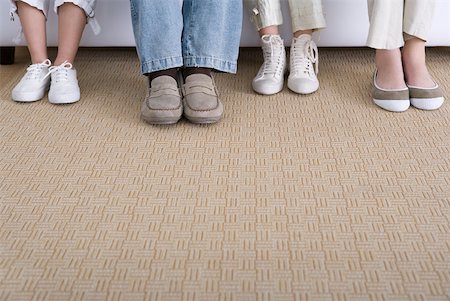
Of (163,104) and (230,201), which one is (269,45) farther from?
(230,201)

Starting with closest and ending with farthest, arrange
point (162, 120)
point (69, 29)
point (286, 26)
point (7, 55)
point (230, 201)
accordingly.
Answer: point (230, 201) → point (162, 120) → point (69, 29) → point (286, 26) → point (7, 55)

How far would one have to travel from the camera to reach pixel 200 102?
1515mm

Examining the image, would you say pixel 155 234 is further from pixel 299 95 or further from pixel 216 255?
pixel 299 95

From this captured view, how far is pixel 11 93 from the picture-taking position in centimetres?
172

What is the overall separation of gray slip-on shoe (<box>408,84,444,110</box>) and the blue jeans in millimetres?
449

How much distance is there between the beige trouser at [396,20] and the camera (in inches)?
61.8

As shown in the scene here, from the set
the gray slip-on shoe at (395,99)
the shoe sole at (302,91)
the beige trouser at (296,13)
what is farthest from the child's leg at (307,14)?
the gray slip-on shoe at (395,99)

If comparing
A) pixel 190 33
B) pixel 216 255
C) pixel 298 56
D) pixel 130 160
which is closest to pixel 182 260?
pixel 216 255

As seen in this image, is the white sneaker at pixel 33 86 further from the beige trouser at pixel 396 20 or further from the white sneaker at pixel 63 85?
the beige trouser at pixel 396 20

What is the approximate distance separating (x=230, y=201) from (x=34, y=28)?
2.75ft

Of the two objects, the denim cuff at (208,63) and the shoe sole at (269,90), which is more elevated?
the denim cuff at (208,63)

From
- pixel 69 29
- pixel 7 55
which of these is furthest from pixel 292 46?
pixel 7 55

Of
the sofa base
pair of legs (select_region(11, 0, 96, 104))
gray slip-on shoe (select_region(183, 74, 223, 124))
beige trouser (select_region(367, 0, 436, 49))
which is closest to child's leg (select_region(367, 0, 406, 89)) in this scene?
beige trouser (select_region(367, 0, 436, 49))

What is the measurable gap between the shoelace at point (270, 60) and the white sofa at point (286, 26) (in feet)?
0.41
